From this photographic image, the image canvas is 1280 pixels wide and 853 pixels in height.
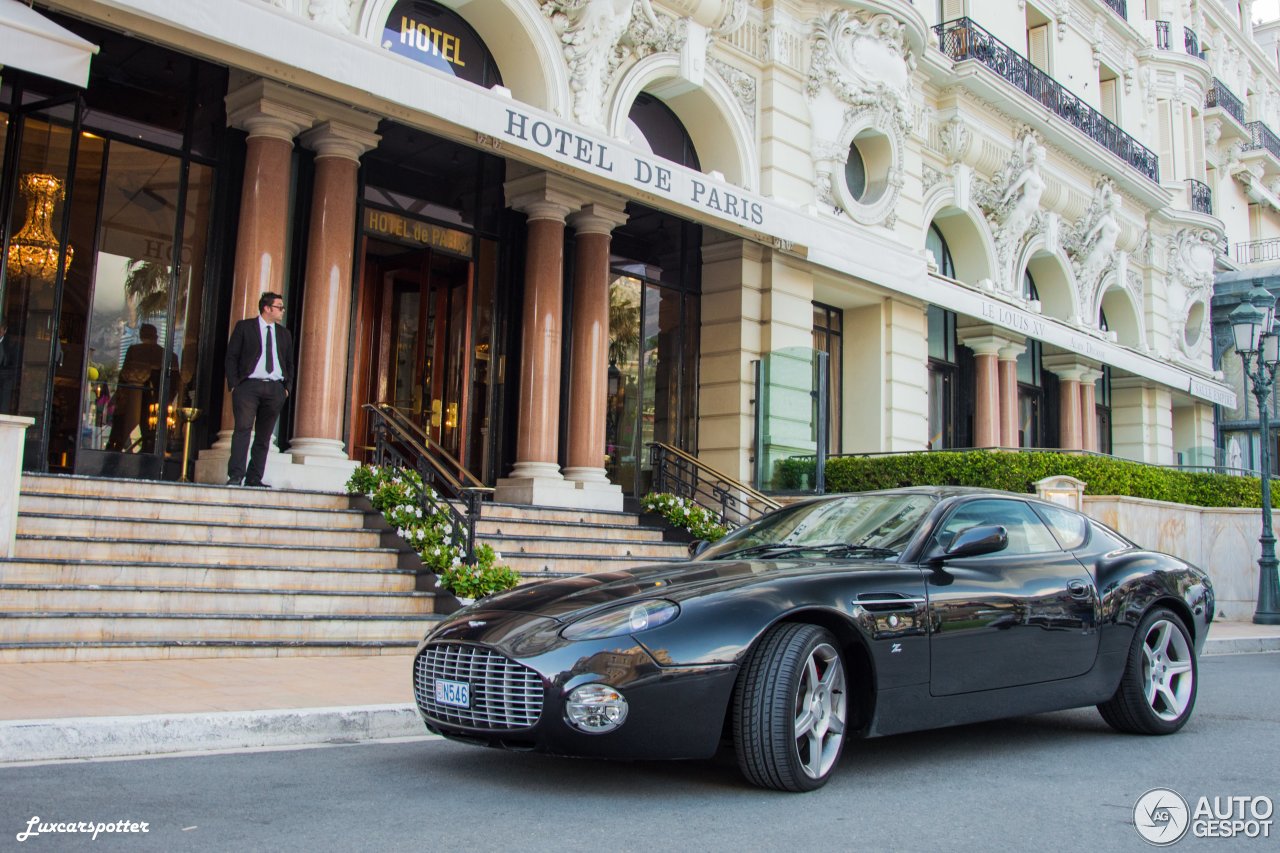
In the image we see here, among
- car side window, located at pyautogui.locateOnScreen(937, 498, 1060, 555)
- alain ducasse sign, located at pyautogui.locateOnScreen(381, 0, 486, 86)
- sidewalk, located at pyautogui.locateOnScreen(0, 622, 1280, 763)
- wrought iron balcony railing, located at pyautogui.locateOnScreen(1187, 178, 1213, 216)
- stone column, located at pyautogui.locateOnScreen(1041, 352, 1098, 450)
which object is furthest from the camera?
wrought iron balcony railing, located at pyautogui.locateOnScreen(1187, 178, 1213, 216)

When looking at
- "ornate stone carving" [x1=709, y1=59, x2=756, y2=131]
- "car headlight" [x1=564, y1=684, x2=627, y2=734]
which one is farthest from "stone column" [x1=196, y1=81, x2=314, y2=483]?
"car headlight" [x1=564, y1=684, x2=627, y2=734]

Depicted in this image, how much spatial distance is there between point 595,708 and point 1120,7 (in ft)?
102

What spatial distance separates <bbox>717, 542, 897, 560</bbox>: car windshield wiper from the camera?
545 centimetres

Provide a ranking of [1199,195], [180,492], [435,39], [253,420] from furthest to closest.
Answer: [1199,195] < [435,39] < [253,420] < [180,492]

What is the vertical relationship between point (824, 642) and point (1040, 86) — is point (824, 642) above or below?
below

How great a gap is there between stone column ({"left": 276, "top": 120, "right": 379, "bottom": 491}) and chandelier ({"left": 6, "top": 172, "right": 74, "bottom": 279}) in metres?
2.56

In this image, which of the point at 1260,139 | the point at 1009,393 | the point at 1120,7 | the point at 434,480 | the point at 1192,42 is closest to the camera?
the point at 434,480

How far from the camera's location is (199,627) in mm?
8336

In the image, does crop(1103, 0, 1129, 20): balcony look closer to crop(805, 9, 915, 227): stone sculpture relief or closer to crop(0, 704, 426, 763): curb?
crop(805, 9, 915, 227): stone sculpture relief

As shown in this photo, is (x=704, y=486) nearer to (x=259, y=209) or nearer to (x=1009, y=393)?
(x=259, y=209)

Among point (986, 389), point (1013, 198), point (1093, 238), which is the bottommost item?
point (986, 389)

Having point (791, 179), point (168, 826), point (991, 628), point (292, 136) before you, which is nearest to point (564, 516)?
point (292, 136)

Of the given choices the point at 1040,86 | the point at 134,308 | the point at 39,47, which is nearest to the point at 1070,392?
the point at 1040,86

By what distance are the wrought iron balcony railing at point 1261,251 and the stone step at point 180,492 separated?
1356 inches
